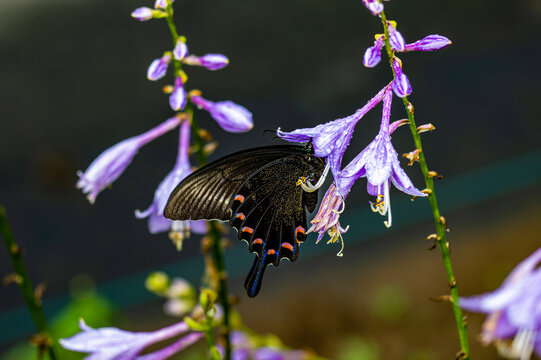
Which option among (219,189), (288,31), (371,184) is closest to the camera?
(371,184)

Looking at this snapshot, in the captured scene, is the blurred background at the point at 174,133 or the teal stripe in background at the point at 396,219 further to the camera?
the blurred background at the point at 174,133

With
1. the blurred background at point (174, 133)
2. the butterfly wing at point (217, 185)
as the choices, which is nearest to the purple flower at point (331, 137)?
the butterfly wing at point (217, 185)

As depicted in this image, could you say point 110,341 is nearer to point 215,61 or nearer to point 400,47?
point 215,61

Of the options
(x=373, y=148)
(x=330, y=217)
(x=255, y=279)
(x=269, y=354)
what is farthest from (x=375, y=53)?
(x=269, y=354)

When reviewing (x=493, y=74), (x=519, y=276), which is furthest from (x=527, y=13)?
(x=519, y=276)

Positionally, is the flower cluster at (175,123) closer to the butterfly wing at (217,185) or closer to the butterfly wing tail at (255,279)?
the butterfly wing at (217,185)

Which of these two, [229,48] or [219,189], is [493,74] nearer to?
[229,48]
